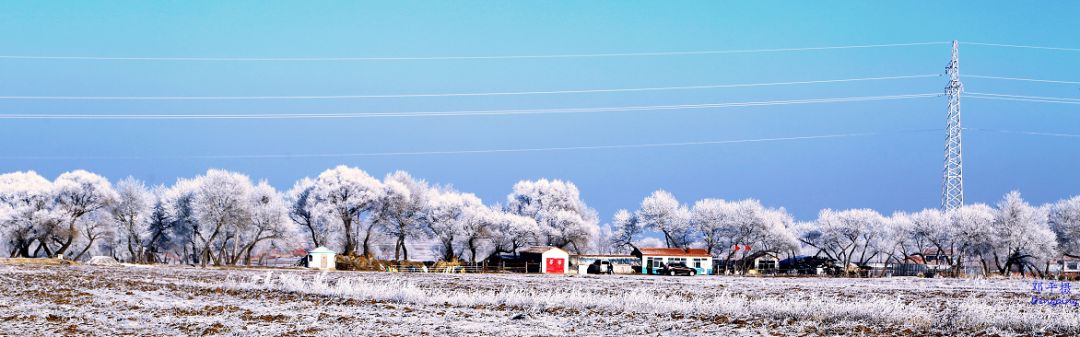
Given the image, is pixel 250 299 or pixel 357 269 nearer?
pixel 250 299

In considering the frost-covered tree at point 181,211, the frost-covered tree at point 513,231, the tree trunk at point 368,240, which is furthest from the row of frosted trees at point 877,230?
the frost-covered tree at point 181,211

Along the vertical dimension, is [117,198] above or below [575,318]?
above

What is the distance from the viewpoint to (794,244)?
386 feet

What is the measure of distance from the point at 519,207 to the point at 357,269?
31773 millimetres

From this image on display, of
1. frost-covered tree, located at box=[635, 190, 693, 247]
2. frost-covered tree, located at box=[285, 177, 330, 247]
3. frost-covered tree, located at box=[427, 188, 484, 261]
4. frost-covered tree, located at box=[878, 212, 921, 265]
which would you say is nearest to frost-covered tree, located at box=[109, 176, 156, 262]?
frost-covered tree, located at box=[285, 177, 330, 247]

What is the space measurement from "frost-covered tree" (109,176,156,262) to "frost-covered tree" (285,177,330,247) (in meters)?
13.6

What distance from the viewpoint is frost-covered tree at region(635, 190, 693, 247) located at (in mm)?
115750

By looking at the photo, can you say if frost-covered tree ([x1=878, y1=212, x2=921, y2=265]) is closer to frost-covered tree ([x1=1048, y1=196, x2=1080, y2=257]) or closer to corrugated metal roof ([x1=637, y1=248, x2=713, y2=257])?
frost-covered tree ([x1=1048, y1=196, x2=1080, y2=257])

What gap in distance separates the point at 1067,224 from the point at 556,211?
52328 millimetres

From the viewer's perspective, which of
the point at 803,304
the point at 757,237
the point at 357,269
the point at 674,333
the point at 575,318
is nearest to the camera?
the point at 674,333

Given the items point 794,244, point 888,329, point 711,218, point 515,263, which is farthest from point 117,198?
point 888,329

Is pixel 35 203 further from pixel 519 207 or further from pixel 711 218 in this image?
pixel 711 218

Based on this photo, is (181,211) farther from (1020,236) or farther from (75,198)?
(1020,236)

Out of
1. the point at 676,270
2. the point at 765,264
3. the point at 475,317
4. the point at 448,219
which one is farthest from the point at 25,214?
the point at 475,317
